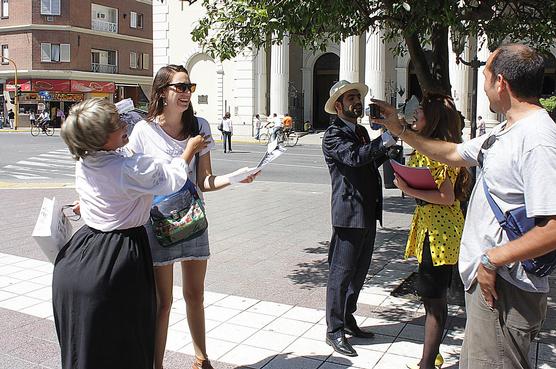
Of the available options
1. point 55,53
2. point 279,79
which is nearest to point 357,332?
point 279,79

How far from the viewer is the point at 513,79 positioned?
264cm

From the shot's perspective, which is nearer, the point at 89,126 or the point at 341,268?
the point at 89,126

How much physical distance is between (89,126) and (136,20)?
5739 centimetres

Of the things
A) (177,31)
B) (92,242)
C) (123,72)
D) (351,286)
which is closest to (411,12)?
(351,286)

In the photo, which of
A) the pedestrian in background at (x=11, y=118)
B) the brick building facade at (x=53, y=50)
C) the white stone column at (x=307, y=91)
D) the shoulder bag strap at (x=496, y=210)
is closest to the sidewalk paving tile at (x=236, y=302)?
the shoulder bag strap at (x=496, y=210)

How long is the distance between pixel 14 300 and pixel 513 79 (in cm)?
499

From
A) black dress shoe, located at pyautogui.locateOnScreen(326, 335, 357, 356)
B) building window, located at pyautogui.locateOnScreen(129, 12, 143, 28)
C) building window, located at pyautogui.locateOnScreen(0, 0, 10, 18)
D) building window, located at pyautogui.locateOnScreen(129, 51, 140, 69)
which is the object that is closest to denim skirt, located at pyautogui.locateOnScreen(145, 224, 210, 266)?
black dress shoe, located at pyautogui.locateOnScreen(326, 335, 357, 356)

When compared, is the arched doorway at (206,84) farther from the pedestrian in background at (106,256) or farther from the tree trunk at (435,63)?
the pedestrian in background at (106,256)

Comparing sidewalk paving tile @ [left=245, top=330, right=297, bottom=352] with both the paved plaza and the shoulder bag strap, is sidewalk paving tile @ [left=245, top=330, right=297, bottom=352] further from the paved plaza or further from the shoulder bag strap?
the shoulder bag strap

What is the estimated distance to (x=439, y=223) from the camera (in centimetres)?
401

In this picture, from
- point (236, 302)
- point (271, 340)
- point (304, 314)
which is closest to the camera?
point (271, 340)

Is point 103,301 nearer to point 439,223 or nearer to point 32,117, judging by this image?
point 439,223

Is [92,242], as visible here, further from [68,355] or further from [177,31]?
[177,31]

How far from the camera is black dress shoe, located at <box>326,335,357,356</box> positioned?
14.6ft
